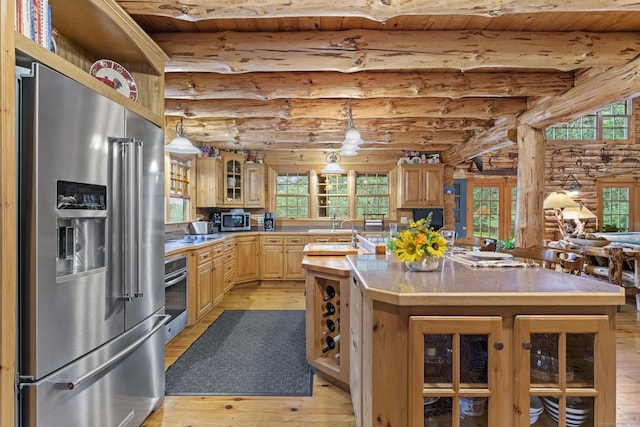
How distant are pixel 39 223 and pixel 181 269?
2.15 metres

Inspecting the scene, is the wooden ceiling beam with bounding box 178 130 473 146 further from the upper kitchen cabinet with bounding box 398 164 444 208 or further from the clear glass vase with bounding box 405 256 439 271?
the clear glass vase with bounding box 405 256 439 271

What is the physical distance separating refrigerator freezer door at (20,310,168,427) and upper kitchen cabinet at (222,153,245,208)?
3.92 meters

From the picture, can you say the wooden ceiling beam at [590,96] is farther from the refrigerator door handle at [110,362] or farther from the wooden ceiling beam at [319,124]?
the refrigerator door handle at [110,362]

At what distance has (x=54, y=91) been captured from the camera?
136cm

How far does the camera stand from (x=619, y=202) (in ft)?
26.7

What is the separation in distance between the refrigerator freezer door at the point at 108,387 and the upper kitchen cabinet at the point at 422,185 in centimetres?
483

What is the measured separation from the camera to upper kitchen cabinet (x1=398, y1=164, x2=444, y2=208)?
6.12 meters

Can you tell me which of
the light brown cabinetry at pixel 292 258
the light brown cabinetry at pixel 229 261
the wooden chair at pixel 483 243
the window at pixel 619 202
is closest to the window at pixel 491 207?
the window at pixel 619 202

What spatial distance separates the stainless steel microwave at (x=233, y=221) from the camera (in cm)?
595

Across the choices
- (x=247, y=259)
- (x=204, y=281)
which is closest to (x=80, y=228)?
(x=204, y=281)

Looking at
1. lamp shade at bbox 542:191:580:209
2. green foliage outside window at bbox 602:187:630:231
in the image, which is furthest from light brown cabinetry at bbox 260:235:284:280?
green foliage outside window at bbox 602:187:630:231

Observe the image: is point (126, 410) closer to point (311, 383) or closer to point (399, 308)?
point (311, 383)

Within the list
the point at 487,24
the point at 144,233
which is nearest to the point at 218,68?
the point at 144,233

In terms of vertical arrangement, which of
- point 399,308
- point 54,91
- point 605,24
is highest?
point 605,24
